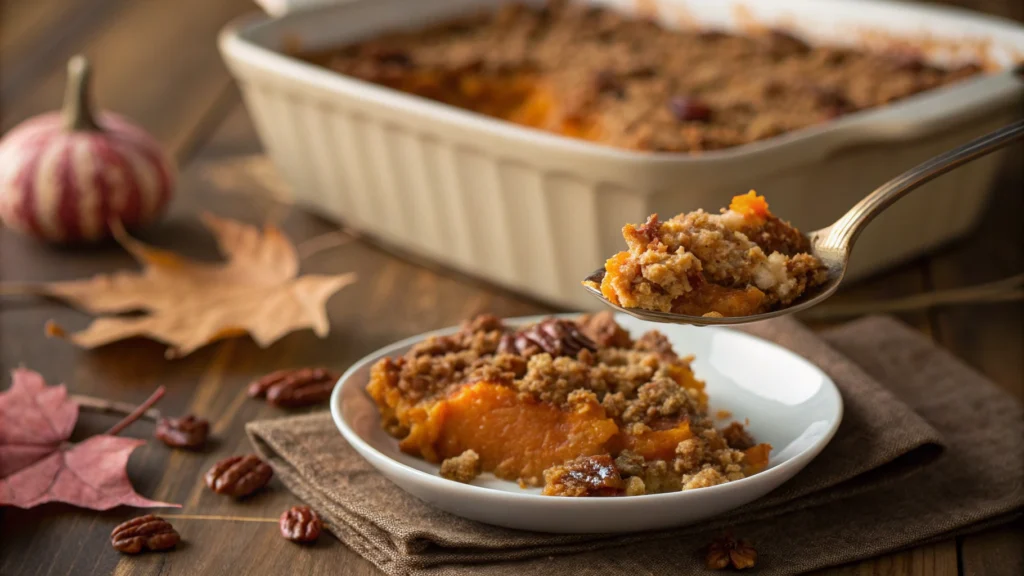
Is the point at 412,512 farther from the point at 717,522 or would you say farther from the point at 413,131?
the point at 413,131

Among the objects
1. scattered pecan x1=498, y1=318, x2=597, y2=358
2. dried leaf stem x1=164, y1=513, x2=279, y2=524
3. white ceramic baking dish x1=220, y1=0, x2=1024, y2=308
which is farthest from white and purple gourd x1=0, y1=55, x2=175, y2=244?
scattered pecan x1=498, y1=318, x2=597, y2=358

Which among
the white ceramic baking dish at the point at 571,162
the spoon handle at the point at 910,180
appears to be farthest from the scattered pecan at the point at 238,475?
the spoon handle at the point at 910,180

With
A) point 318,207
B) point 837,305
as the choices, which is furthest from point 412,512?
point 318,207

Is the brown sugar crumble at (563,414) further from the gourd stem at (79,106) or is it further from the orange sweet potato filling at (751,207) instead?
the gourd stem at (79,106)

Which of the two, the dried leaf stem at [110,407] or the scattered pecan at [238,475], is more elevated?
the scattered pecan at [238,475]

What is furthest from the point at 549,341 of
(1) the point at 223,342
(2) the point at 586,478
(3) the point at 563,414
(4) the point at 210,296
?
(4) the point at 210,296

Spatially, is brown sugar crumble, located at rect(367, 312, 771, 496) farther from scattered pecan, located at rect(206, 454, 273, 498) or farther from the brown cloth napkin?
scattered pecan, located at rect(206, 454, 273, 498)
